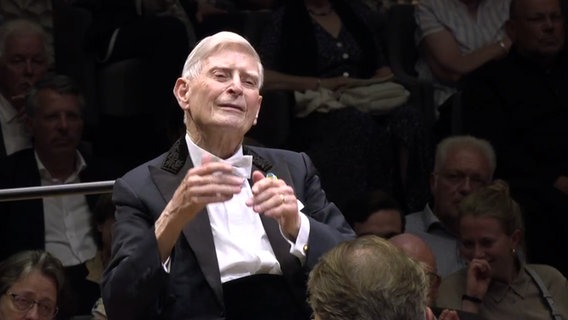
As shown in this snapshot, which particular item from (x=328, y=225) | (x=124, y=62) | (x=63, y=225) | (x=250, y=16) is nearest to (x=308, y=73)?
(x=250, y=16)

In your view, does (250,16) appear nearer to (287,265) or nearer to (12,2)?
Result: (12,2)

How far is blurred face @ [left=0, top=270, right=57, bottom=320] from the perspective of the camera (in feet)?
16.7

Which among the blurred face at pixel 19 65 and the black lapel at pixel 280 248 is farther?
the blurred face at pixel 19 65

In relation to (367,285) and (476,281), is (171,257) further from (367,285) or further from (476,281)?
(476,281)

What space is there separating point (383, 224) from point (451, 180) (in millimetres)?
577

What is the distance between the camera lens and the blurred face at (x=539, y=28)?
22.5ft

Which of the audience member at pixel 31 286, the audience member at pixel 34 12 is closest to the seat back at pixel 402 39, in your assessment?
the audience member at pixel 34 12

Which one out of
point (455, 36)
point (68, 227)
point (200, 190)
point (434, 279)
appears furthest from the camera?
point (455, 36)

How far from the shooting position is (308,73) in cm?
689

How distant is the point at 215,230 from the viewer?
3.82 metres

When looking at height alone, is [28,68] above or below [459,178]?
above

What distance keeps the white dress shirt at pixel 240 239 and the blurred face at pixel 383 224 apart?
2136mm

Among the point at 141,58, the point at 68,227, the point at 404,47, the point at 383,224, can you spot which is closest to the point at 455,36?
the point at 404,47

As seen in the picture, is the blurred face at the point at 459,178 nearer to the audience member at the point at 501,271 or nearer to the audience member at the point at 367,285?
the audience member at the point at 501,271
